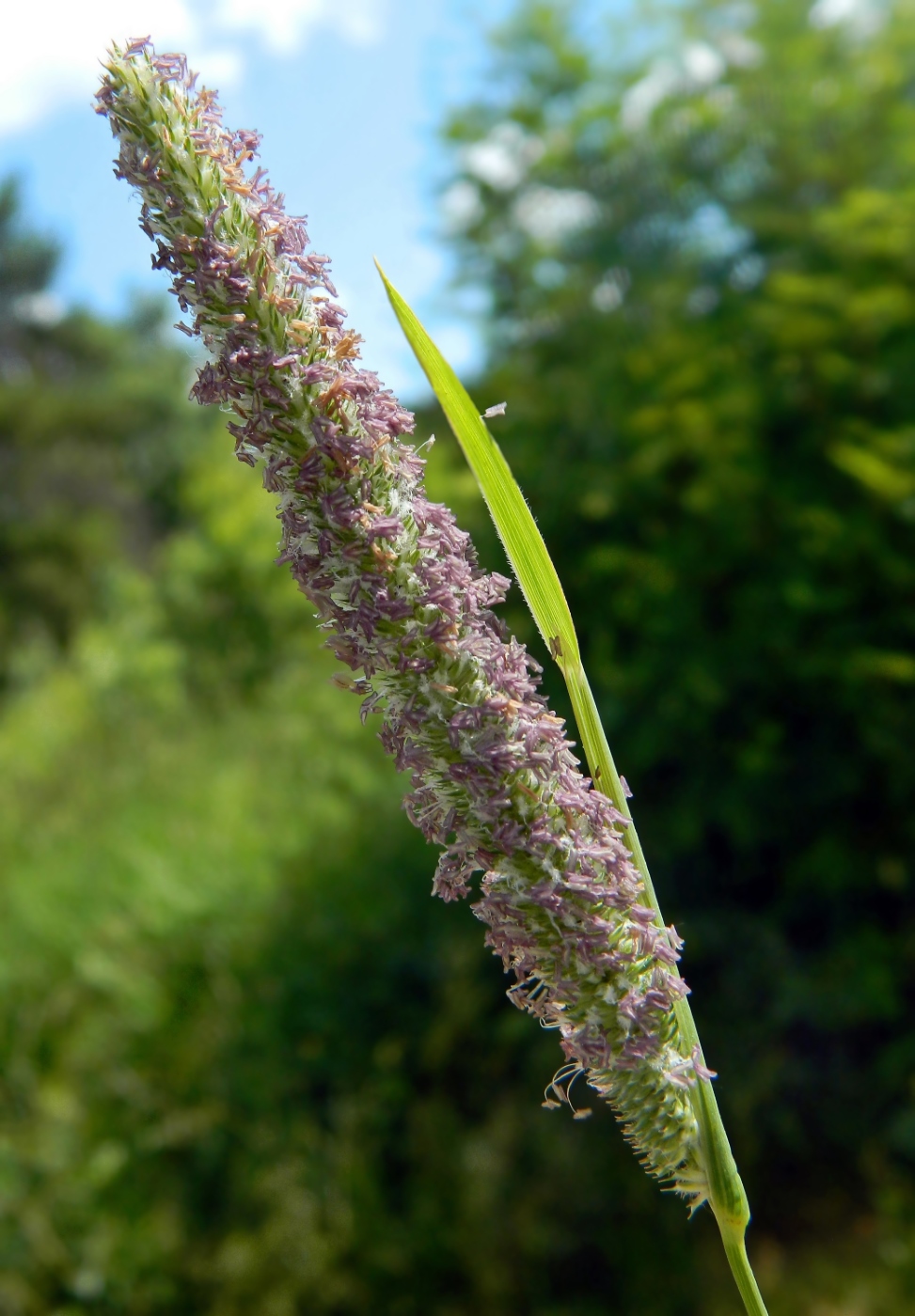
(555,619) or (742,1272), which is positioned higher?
(555,619)

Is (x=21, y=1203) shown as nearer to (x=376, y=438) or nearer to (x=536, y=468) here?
(x=536, y=468)

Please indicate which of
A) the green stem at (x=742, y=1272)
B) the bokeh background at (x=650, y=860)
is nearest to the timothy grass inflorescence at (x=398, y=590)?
the green stem at (x=742, y=1272)

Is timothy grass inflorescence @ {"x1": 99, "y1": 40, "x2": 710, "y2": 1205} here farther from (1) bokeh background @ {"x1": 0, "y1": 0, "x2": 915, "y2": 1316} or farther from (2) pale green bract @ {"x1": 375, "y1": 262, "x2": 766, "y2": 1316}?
(1) bokeh background @ {"x1": 0, "y1": 0, "x2": 915, "y2": 1316}

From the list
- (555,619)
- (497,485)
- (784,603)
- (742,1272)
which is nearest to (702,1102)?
(742,1272)

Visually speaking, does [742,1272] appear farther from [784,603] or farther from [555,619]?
[784,603]

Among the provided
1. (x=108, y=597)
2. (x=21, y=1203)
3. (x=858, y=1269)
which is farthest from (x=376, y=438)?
(x=108, y=597)

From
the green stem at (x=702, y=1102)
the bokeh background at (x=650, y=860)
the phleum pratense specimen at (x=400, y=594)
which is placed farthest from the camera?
the bokeh background at (x=650, y=860)

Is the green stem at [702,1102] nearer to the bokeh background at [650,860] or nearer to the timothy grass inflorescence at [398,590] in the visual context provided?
the timothy grass inflorescence at [398,590]
